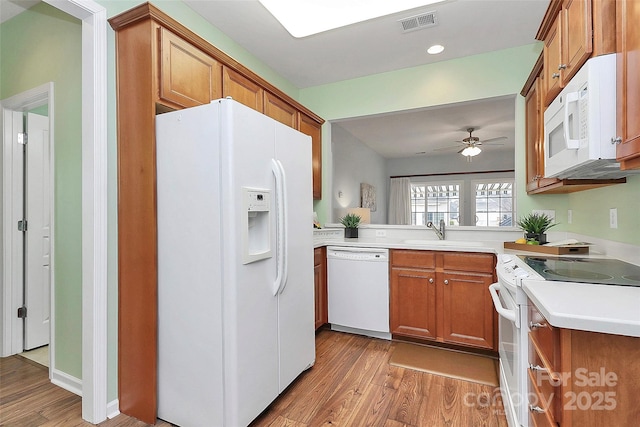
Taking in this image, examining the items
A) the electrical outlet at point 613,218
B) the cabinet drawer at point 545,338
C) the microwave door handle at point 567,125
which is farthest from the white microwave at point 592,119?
the cabinet drawer at point 545,338

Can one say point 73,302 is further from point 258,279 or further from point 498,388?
point 498,388

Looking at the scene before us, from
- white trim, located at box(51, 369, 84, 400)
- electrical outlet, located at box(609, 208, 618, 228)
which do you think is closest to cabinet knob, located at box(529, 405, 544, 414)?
electrical outlet, located at box(609, 208, 618, 228)

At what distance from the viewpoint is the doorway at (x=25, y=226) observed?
2486mm

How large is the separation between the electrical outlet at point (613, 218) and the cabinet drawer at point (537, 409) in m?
1.15

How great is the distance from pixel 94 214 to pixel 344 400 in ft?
6.01

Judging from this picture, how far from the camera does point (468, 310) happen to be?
97.6 inches

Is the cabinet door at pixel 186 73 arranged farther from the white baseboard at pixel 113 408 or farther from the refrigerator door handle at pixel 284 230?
the white baseboard at pixel 113 408

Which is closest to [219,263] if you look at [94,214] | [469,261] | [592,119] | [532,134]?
[94,214]

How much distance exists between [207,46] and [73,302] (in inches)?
71.9

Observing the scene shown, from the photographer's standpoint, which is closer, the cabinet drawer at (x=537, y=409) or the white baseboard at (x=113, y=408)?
the cabinet drawer at (x=537, y=409)

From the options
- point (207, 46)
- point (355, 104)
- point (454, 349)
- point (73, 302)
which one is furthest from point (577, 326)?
point (355, 104)

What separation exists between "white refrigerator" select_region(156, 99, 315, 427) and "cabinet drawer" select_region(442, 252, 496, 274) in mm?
1419

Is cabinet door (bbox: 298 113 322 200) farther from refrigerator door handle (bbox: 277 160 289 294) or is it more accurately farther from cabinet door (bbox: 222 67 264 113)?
refrigerator door handle (bbox: 277 160 289 294)

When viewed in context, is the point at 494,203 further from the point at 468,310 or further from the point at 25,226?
the point at 25,226
